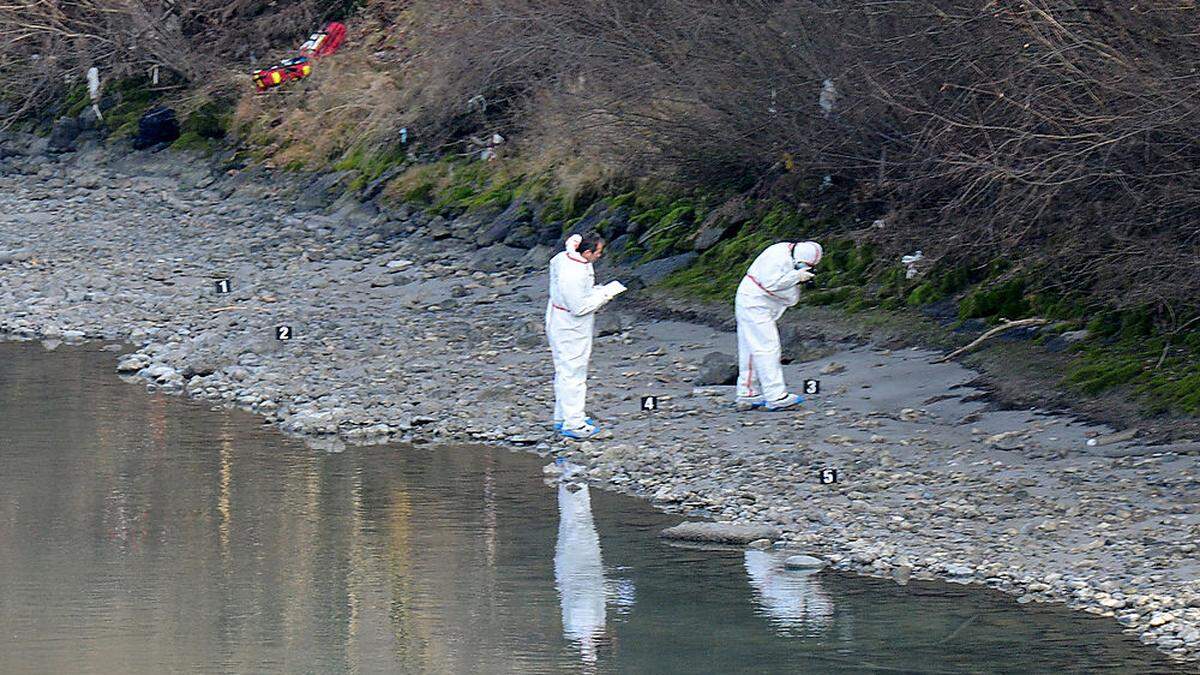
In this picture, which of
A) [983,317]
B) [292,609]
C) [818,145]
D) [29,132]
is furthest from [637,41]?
[29,132]

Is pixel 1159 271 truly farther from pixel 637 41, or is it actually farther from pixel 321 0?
pixel 321 0

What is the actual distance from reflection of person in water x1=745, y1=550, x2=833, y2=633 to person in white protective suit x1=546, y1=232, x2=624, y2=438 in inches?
152

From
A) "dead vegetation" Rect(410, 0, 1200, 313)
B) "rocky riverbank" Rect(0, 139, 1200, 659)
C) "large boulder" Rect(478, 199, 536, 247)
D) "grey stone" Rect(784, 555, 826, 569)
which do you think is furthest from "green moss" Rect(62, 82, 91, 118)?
"grey stone" Rect(784, 555, 826, 569)

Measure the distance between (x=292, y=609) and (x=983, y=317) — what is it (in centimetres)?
812

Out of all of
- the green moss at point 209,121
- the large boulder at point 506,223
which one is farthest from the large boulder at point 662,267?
the green moss at point 209,121

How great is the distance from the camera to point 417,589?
11.1 metres

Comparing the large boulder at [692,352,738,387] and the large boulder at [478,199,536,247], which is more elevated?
the large boulder at [478,199,536,247]

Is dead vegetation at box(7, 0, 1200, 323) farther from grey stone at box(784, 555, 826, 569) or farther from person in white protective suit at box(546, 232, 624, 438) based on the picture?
grey stone at box(784, 555, 826, 569)

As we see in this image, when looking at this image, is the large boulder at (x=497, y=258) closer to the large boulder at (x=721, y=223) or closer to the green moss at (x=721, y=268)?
Answer: the large boulder at (x=721, y=223)

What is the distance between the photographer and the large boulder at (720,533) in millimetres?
12156

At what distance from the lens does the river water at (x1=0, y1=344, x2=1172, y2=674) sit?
385 inches

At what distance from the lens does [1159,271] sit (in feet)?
47.1

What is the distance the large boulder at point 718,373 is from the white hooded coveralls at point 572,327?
64.4 inches

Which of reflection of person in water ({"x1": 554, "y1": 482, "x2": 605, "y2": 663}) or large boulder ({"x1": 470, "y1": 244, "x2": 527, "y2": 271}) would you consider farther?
large boulder ({"x1": 470, "y1": 244, "x2": 527, "y2": 271})
